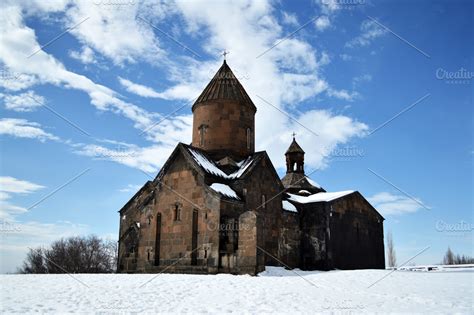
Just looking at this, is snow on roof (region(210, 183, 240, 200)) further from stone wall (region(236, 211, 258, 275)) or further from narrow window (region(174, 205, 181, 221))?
stone wall (region(236, 211, 258, 275))

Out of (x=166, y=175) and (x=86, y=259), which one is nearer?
(x=166, y=175)

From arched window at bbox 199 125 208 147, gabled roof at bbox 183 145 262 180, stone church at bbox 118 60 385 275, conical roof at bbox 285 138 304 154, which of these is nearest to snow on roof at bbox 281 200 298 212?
stone church at bbox 118 60 385 275

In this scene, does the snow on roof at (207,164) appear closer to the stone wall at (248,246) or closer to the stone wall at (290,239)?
the stone wall at (248,246)

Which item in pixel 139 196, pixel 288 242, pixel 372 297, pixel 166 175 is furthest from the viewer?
pixel 139 196

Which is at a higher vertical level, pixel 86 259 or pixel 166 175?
pixel 166 175

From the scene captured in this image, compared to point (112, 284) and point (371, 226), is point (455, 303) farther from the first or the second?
point (371, 226)

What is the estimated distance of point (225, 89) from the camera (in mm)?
20328

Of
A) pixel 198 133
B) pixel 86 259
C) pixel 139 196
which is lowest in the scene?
pixel 86 259

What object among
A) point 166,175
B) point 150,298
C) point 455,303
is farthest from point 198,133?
point 455,303

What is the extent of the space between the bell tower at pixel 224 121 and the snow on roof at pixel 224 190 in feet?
8.54

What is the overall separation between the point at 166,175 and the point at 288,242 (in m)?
6.83

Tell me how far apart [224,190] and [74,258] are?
97.2 ft

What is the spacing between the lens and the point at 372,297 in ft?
29.5

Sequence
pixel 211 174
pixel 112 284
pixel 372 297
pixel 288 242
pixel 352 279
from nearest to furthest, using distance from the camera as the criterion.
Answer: pixel 372 297
pixel 112 284
pixel 352 279
pixel 211 174
pixel 288 242
